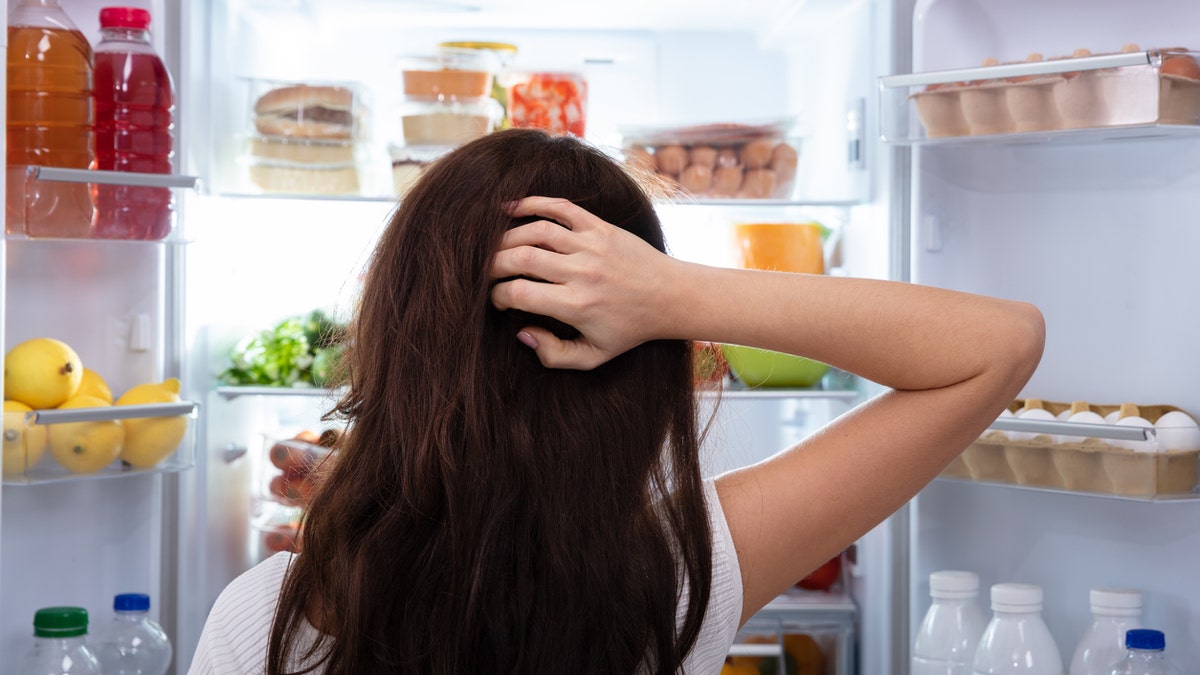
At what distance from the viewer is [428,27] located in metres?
2.39

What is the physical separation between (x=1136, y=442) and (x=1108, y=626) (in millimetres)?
270

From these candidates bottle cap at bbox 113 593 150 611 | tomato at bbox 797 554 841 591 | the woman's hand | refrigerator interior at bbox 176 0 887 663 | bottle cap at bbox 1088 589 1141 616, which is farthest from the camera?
tomato at bbox 797 554 841 591

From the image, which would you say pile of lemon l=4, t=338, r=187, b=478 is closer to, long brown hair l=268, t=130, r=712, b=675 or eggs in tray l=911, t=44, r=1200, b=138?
long brown hair l=268, t=130, r=712, b=675

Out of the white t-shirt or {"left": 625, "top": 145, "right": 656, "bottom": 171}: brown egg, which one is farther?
{"left": 625, "top": 145, "right": 656, "bottom": 171}: brown egg

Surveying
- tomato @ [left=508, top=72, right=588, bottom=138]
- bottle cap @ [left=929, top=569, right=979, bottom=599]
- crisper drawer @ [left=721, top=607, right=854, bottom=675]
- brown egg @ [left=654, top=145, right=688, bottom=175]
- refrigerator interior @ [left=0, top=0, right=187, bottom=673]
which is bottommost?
crisper drawer @ [left=721, top=607, right=854, bottom=675]

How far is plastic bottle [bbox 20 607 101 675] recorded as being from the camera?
5.35 ft

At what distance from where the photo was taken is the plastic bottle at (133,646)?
182cm

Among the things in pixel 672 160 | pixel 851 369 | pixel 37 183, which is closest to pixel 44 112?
pixel 37 183

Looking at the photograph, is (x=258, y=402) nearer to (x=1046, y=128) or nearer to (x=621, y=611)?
(x=1046, y=128)

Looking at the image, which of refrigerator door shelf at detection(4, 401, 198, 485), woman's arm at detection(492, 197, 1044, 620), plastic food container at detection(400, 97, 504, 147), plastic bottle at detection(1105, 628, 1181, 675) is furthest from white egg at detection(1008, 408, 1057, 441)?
refrigerator door shelf at detection(4, 401, 198, 485)

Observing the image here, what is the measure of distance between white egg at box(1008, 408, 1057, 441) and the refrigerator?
0.02m

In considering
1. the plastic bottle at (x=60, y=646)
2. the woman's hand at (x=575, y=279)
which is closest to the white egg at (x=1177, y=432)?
the woman's hand at (x=575, y=279)

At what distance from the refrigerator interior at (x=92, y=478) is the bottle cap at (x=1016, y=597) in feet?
4.19

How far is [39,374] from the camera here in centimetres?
167
